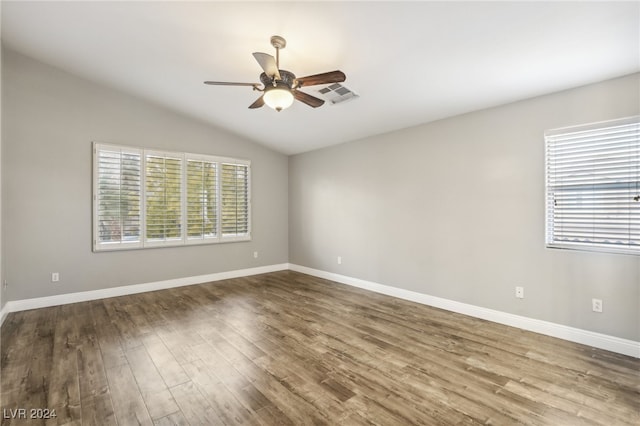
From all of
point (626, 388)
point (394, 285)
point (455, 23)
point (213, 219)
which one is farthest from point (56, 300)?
point (626, 388)

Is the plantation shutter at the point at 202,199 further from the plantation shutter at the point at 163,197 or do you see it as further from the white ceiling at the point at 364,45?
the white ceiling at the point at 364,45

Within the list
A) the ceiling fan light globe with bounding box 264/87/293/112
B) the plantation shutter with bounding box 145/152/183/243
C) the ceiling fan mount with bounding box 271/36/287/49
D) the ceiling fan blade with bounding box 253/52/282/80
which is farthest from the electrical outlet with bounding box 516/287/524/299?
the plantation shutter with bounding box 145/152/183/243

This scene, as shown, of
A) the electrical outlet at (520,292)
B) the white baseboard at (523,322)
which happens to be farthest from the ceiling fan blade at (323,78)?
the white baseboard at (523,322)

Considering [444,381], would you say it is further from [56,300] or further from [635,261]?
[56,300]

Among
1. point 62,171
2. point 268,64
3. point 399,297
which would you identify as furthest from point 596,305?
point 62,171

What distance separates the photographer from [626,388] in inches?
89.0

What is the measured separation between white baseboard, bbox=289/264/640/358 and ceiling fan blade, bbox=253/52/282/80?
3.51 m

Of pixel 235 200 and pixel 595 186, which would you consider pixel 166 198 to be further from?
pixel 595 186

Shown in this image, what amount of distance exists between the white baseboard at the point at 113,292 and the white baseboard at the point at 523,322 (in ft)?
8.18

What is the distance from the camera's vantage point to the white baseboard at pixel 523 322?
111 inches

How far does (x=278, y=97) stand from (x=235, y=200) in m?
3.66

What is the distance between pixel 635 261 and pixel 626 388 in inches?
46.3

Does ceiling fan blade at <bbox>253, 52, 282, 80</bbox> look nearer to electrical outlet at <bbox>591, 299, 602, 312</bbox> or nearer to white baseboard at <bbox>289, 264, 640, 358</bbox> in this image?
white baseboard at <bbox>289, 264, 640, 358</bbox>

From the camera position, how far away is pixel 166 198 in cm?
507
